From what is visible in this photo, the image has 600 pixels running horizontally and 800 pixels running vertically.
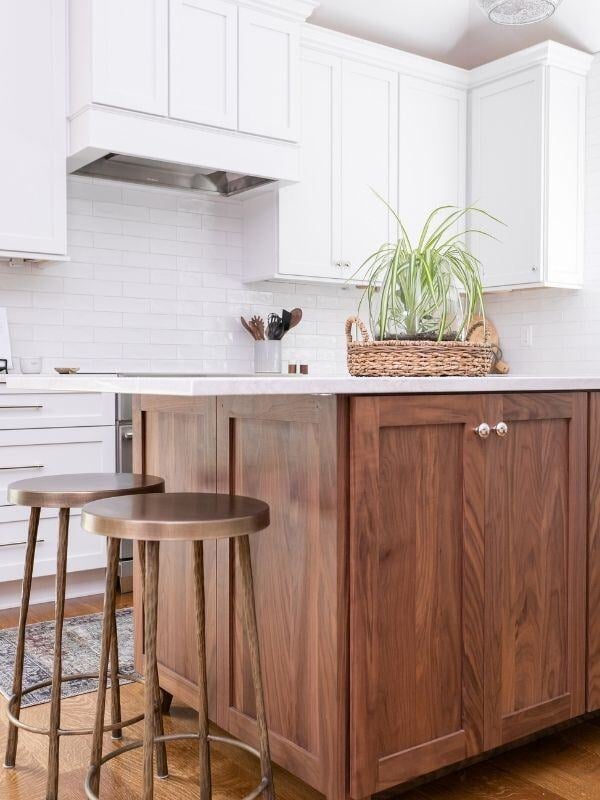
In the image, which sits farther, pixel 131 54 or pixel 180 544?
pixel 131 54

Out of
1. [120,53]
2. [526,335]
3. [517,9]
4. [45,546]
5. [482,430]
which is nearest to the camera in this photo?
[482,430]

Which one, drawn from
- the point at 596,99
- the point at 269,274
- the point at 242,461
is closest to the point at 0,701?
the point at 242,461

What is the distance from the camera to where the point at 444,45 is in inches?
202

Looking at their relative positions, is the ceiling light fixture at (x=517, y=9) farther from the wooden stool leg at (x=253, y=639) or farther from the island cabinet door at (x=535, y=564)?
the wooden stool leg at (x=253, y=639)

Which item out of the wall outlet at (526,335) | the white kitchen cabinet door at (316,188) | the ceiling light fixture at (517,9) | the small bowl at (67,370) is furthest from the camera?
the wall outlet at (526,335)

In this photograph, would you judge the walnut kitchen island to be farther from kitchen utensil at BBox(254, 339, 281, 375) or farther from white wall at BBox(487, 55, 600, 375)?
white wall at BBox(487, 55, 600, 375)

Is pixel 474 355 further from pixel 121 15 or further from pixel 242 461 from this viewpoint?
pixel 121 15

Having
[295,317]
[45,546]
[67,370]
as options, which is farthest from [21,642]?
[295,317]

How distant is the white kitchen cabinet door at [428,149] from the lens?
15.9ft

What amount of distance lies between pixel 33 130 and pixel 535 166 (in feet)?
8.75

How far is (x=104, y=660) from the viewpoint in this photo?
1.78m

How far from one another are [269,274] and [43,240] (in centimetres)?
124

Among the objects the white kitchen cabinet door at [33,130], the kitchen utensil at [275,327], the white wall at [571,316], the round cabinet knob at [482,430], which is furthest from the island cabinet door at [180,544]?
the white wall at [571,316]

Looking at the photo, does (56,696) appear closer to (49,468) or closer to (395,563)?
(395,563)
